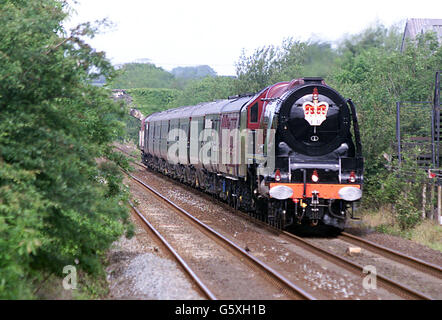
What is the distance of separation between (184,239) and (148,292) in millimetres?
4940

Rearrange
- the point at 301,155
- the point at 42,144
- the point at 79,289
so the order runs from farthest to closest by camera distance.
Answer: the point at 301,155, the point at 79,289, the point at 42,144

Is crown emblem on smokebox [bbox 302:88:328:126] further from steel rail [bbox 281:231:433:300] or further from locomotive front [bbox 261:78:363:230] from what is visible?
steel rail [bbox 281:231:433:300]

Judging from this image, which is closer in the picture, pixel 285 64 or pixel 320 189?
pixel 320 189

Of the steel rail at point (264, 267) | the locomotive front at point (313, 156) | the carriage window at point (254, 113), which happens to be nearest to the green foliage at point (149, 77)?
the carriage window at point (254, 113)

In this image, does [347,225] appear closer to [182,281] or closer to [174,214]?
[174,214]

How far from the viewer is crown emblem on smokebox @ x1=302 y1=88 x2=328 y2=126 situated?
47.6 ft

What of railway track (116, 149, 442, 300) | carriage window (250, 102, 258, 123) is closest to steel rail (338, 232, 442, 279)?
railway track (116, 149, 442, 300)

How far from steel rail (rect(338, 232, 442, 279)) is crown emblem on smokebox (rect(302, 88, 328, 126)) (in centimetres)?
303

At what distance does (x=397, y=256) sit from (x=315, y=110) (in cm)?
426

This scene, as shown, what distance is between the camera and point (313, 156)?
14.8m

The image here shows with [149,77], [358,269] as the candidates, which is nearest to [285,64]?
[358,269]

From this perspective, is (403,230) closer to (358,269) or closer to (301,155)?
(301,155)

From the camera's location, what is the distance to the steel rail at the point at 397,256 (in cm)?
1095

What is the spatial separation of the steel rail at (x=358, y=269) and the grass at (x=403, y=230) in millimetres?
3039
